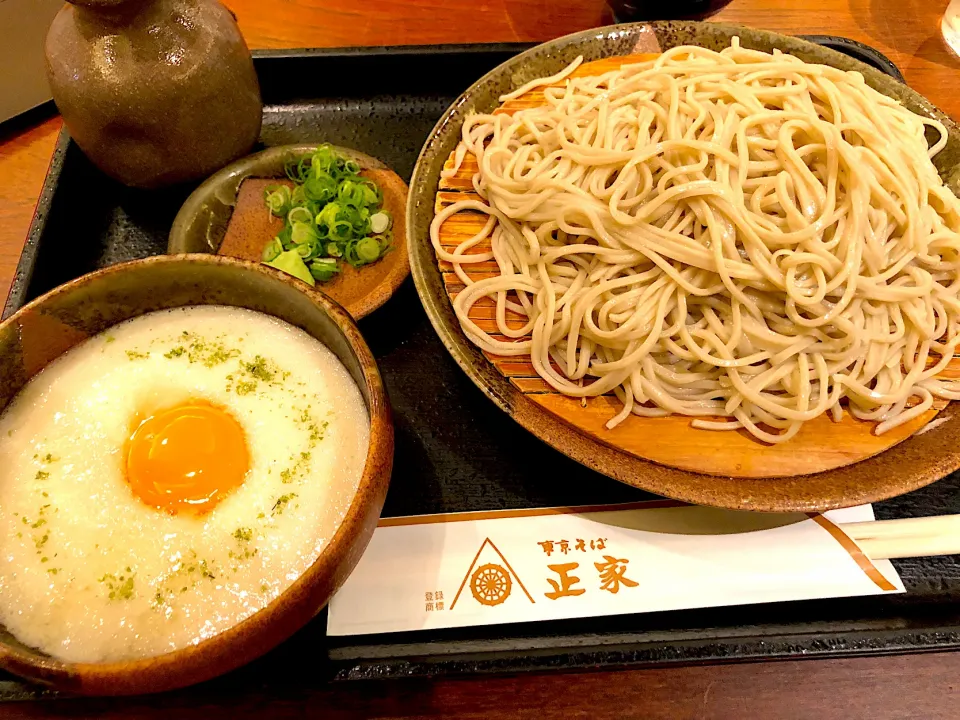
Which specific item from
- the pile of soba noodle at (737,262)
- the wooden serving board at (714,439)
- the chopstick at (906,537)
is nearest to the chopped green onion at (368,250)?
the pile of soba noodle at (737,262)

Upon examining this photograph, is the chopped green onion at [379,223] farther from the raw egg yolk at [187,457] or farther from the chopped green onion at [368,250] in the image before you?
the raw egg yolk at [187,457]

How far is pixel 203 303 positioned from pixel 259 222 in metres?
0.92

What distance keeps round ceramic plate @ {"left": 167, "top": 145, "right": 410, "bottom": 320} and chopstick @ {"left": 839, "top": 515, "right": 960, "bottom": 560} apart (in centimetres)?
147

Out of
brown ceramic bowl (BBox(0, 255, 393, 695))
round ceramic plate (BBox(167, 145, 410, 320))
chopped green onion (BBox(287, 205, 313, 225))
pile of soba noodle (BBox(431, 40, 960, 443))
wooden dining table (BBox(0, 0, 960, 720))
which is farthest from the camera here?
chopped green onion (BBox(287, 205, 313, 225))

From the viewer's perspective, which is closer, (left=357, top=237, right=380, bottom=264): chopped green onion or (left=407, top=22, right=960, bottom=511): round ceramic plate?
Result: (left=407, top=22, right=960, bottom=511): round ceramic plate

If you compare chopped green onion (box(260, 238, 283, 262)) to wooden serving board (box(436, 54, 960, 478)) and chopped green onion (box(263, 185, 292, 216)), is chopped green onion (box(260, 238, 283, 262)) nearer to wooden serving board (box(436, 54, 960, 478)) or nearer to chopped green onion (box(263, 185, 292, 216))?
chopped green onion (box(263, 185, 292, 216))

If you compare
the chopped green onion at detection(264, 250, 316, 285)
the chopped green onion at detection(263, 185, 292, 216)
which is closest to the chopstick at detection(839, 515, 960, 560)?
the chopped green onion at detection(264, 250, 316, 285)

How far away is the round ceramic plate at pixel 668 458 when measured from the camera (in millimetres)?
1477

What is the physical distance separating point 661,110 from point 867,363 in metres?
0.95

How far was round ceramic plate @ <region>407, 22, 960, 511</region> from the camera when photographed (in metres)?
1.48

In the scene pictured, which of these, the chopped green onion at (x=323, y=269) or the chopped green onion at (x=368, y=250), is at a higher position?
the chopped green onion at (x=368, y=250)

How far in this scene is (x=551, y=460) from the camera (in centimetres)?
176

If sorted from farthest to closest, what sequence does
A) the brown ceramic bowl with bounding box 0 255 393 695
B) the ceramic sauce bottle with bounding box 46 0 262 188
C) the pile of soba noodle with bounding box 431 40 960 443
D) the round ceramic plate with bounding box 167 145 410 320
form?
Result: the round ceramic plate with bounding box 167 145 410 320 < the ceramic sauce bottle with bounding box 46 0 262 188 < the pile of soba noodle with bounding box 431 40 960 443 < the brown ceramic bowl with bounding box 0 255 393 695

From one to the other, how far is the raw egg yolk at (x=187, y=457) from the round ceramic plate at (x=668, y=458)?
2.18ft
